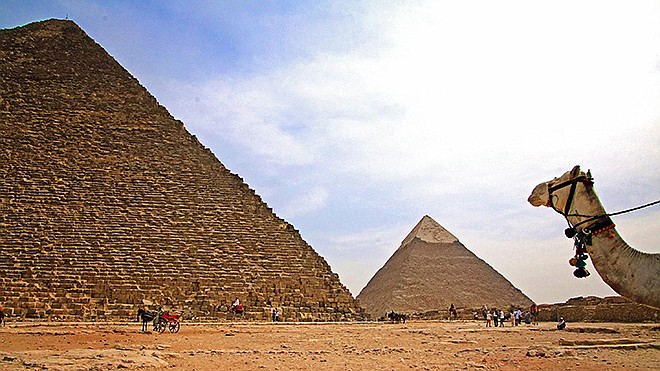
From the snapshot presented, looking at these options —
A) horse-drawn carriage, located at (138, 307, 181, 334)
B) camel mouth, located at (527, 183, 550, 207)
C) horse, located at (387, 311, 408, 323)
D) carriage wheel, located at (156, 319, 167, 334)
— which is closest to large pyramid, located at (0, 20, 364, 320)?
horse, located at (387, 311, 408, 323)

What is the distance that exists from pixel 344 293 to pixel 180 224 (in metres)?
6.30

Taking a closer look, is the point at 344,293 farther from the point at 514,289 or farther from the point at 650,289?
the point at 514,289

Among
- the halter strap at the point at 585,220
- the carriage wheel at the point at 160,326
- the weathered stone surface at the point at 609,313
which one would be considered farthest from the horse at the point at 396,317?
the halter strap at the point at 585,220

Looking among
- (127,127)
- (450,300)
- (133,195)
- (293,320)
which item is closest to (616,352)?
(293,320)

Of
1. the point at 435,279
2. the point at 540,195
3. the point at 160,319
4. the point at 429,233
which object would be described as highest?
the point at 429,233

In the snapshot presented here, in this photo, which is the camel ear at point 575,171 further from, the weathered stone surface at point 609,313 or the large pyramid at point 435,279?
the large pyramid at point 435,279

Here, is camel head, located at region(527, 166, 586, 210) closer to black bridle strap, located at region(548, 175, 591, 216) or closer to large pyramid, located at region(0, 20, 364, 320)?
black bridle strap, located at region(548, 175, 591, 216)

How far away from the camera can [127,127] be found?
3041 cm

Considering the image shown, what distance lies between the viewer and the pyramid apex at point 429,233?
5031 centimetres

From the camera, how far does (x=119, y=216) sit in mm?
24844

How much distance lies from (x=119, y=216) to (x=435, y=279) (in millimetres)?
26977

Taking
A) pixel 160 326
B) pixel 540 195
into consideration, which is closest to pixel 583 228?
pixel 540 195

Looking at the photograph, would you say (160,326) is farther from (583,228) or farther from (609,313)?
(609,313)

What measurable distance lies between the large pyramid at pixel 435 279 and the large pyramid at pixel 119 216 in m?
18.2
